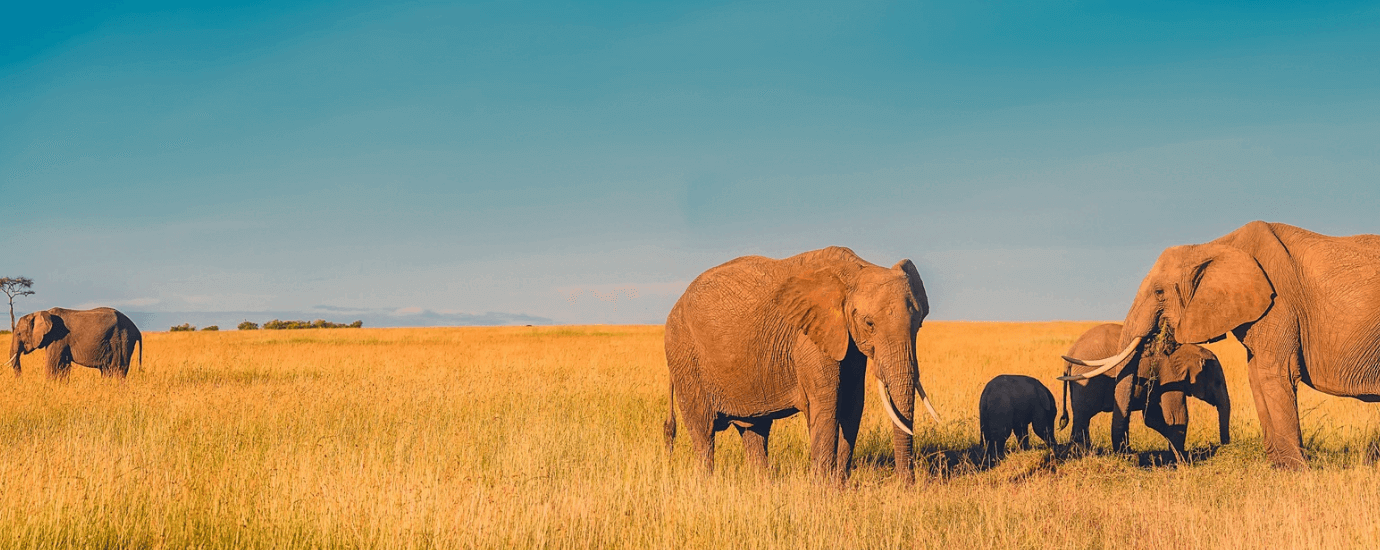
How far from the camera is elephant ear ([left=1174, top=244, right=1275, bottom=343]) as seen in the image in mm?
8578

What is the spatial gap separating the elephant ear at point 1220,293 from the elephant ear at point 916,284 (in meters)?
3.28

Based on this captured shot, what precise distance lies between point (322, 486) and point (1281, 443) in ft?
29.7

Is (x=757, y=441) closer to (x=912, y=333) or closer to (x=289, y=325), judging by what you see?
(x=912, y=333)

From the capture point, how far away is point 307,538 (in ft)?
19.7

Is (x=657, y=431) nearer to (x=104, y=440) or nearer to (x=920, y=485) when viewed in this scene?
(x=920, y=485)

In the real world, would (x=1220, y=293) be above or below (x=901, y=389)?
above

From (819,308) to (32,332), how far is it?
20.5 meters

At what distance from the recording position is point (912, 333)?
6969mm

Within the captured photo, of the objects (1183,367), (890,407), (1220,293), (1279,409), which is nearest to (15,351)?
(890,407)

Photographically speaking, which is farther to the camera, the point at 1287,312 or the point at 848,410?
the point at 1287,312

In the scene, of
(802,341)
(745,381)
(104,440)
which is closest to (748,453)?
(745,381)

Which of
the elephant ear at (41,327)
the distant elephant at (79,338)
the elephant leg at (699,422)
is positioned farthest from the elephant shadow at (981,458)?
the elephant ear at (41,327)

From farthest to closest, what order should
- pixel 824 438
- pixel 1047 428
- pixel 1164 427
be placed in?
pixel 1164 427, pixel 1047 428, pixel 824 438

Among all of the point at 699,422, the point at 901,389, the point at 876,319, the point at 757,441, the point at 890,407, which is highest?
the point at 876,319
